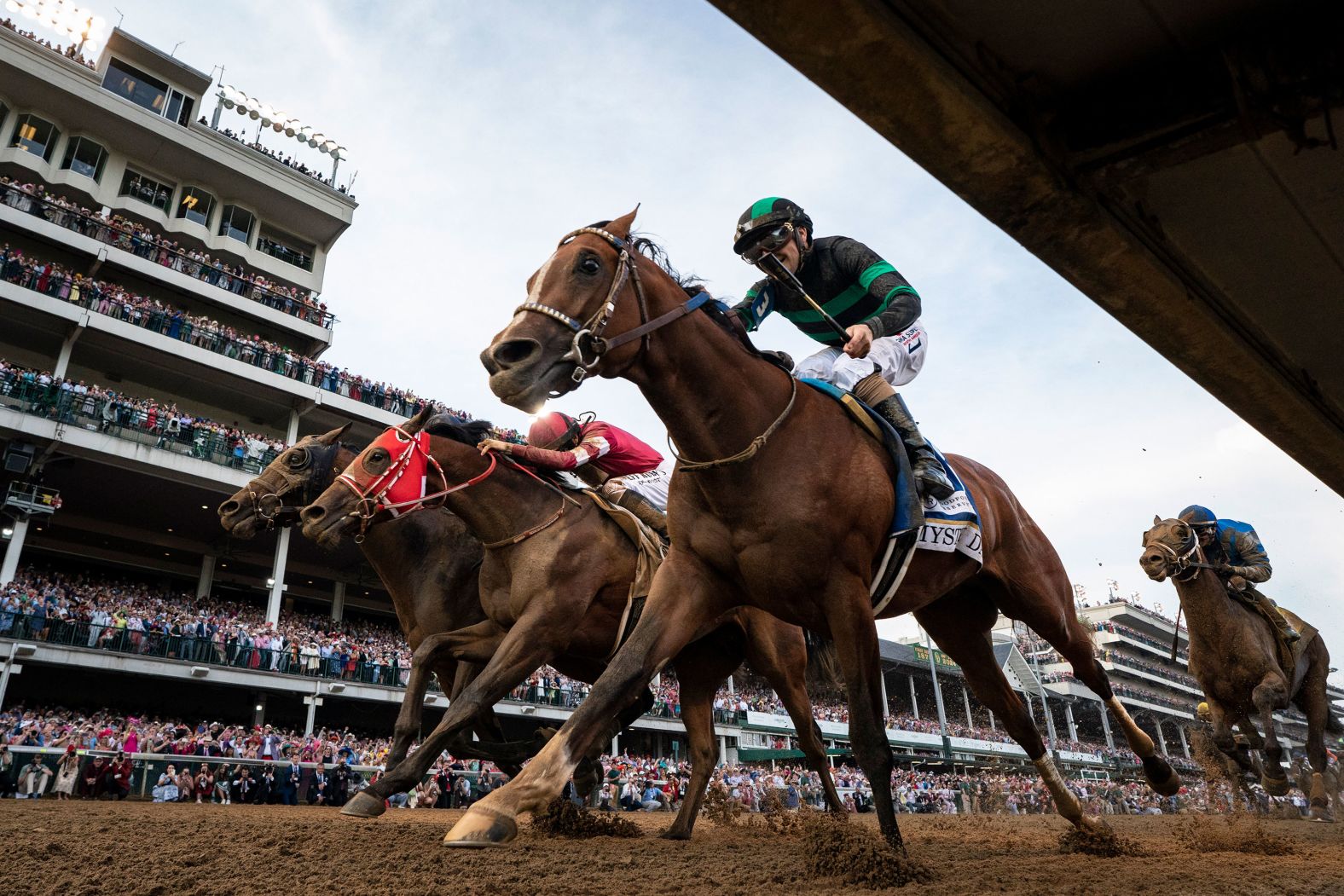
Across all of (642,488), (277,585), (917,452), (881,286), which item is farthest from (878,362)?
(277,585)

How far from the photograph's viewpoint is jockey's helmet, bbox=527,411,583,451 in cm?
764

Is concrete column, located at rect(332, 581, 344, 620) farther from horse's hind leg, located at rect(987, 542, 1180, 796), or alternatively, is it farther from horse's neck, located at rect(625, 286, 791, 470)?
horse's neck, located at rect(625, 286, 791, 470)

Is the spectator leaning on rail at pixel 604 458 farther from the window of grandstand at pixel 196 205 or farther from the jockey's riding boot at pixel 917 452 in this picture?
the window of grandstand at pixel 196 205

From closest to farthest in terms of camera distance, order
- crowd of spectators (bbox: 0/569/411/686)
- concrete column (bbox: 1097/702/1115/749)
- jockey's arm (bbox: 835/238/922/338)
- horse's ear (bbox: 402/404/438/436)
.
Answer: jockey's arm (bbox: 835/238/922/338), horse's ear (bbox: 402/404/438/436), crowd of spectators (bbox: 0/569/411/686), concrete column (bbox: 1097/702/1115/749)

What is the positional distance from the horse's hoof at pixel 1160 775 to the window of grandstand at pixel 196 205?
37.9 meters

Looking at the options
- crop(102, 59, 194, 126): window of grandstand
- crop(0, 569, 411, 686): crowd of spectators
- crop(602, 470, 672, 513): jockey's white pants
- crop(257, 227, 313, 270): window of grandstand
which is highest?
crop(102, 59, 194, 126): window of grandstand

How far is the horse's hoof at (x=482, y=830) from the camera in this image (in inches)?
104

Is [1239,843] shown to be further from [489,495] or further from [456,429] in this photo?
[456,429]

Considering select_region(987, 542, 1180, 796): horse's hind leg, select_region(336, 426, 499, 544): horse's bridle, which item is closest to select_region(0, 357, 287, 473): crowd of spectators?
select_region(336, 426, 499, 544): horse's bridle

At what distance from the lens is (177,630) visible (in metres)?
22.1

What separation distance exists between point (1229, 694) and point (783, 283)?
7.14m

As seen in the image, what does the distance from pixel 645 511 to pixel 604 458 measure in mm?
1009

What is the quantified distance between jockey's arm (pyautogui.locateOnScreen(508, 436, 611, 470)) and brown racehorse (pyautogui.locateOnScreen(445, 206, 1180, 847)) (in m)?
2.96

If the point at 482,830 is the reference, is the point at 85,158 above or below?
above
